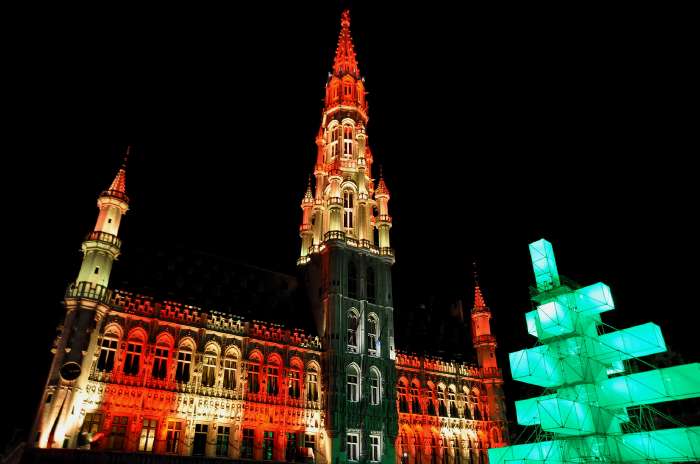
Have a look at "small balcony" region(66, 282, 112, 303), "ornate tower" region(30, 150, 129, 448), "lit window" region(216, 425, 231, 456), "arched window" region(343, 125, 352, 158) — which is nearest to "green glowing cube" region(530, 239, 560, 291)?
"arched window" region(343, 125, 352, 158)

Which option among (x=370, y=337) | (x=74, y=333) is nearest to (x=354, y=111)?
(x=370, y=337)

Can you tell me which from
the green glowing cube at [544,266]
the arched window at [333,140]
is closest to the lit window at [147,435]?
the green glowing cube at [544,266]

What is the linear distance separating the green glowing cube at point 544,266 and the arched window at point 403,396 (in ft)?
60.8

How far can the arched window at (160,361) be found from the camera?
1399 inches

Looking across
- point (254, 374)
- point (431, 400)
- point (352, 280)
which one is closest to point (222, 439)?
point (254, 374)

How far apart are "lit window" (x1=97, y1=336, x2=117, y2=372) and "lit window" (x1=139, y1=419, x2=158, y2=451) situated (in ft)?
14.3

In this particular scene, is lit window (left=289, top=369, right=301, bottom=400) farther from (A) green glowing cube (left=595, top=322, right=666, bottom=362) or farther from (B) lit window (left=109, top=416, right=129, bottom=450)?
(A) green glowing cube (left=595, top=322, right=666, bottom=362)

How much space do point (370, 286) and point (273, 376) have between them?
41.8 feet

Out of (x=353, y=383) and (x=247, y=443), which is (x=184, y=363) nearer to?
(x=247, y=443)

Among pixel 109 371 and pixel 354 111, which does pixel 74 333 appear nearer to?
pixel 109 371

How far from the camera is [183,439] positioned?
113 ft

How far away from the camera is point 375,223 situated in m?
53.4

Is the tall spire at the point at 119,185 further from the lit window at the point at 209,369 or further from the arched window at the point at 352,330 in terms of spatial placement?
the arched window at the point at 352,330

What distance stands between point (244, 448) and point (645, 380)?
26540 millimetres
